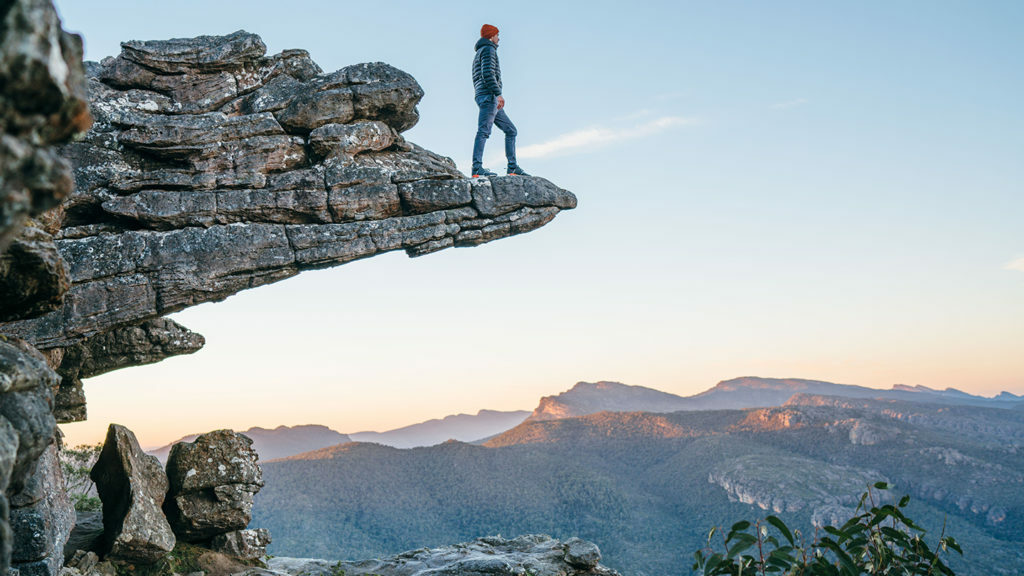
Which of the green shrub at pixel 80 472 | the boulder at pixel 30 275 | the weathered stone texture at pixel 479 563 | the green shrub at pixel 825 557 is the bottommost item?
the weathered stone texture at pixel 479 563

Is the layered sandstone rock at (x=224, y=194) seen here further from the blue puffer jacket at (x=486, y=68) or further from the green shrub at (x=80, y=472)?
the green shrub at (x=80, y=472)

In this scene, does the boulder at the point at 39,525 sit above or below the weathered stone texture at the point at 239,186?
below

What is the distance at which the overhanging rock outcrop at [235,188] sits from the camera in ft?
61.3

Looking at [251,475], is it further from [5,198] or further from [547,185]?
[5,198]

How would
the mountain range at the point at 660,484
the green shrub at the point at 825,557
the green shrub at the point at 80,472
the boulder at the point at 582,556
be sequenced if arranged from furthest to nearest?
1. the mountain range at the point at 660,484
2. the green shrub at the point at 80,472
3. the boulder at the point at 582,556
4. the green shrub at the point at 825,557

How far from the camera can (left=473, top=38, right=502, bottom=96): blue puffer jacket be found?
72.7 feet

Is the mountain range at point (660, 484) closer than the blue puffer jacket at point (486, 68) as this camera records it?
No

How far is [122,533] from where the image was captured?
18.5 metres

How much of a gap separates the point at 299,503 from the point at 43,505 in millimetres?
73409

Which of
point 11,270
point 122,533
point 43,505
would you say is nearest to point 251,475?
point 122,533

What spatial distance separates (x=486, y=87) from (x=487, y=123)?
1264 mm

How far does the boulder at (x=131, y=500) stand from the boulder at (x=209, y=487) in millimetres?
653

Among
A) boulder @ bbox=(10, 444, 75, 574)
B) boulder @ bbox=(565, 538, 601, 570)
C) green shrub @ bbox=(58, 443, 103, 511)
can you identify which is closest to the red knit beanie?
boulder @ bbox=(10, 444, 75, 574)

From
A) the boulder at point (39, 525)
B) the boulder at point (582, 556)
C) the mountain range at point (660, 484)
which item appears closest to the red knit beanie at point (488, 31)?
the boulder at point (39, 525)
